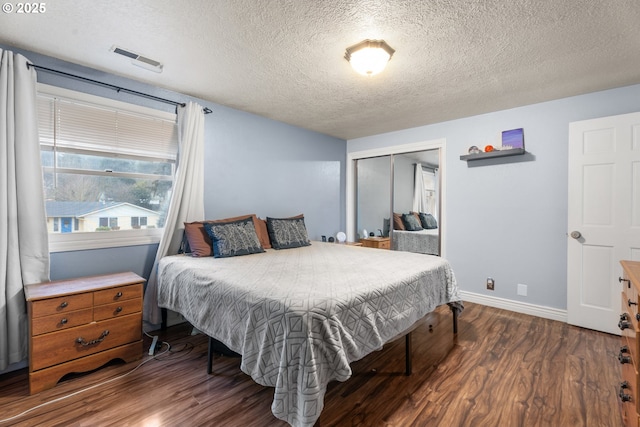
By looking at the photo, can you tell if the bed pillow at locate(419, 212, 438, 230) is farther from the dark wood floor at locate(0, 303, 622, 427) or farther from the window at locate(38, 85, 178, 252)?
the window at locate(38, 85, 178, 252)

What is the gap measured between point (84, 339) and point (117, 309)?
0.25 meters

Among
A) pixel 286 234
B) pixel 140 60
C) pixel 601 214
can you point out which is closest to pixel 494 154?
pixel 601 214

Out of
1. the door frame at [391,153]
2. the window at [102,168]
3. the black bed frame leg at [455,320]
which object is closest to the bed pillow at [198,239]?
the window at [102,168]

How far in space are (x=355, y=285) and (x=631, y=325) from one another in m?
1.29

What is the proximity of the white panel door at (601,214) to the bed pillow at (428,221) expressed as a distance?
147 centimetres

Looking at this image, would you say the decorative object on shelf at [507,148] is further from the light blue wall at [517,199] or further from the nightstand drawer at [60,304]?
the nightstand drawer at [60,304]

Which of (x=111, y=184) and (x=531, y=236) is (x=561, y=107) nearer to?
(x=531, y=236)

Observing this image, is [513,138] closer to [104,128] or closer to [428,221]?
[428,221]

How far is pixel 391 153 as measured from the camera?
4469 millimetres

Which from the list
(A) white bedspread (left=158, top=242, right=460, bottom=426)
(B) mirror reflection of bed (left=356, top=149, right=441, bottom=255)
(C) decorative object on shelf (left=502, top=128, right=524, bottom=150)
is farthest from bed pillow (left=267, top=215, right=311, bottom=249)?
(C) decorative object on shelf (left=502, top=128, right=524, bottom=150)

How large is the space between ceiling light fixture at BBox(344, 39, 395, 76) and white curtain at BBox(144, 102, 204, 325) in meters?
1.72

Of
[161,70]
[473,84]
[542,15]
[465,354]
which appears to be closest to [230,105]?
[161,70]

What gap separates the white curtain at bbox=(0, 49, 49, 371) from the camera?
1.99 metres

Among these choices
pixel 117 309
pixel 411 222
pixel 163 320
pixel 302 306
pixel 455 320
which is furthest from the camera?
pixel 411 222
